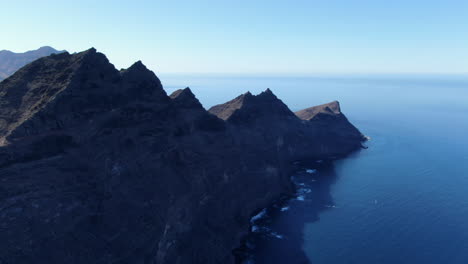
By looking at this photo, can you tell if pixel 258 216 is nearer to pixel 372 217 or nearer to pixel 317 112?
pixel 372 217

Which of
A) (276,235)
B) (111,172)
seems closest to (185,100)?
(111,172)

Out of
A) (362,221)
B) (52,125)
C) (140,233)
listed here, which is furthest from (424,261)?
(52,125)

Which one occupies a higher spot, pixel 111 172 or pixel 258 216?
pixel 111 172

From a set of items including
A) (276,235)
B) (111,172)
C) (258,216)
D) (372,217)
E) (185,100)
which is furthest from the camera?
(185,100)

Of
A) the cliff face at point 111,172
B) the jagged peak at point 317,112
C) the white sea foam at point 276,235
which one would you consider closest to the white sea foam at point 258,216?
the cliff face at point 111,172

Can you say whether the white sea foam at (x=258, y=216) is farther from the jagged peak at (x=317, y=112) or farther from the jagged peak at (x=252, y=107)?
the jagged peak at (x=317, y=112)

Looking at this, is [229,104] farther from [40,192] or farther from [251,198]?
[40,192]

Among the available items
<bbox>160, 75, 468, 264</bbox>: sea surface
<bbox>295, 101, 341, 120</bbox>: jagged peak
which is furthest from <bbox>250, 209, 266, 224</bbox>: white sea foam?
<bbox>295, 101, 341, 120</bbox>: jagged peak

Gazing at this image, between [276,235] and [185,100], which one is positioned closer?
[276,235]

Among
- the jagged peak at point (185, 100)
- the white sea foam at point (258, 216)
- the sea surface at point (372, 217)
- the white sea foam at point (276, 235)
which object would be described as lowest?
the white sea foam at point (258, 216)

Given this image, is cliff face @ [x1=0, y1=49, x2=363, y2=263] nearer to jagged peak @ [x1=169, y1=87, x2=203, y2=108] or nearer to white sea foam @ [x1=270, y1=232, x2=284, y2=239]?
jagged peak @ [x1=169, y1=87, x2=203, y2=108]
